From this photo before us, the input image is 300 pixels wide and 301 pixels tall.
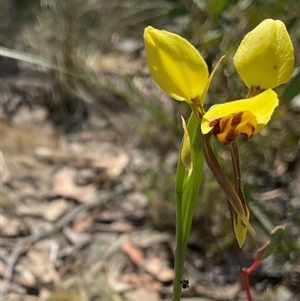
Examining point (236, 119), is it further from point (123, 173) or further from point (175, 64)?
point (123, 173)

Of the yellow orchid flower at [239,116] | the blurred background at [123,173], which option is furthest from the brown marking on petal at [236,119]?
the blurred background at [123,173]

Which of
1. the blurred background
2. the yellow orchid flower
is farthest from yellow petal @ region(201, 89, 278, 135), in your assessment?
the blurred background

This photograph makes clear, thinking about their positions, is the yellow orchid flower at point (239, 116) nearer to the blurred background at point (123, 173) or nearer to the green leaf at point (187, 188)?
the green leaf at point (187, 188)

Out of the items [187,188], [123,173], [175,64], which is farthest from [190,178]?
[123,173]

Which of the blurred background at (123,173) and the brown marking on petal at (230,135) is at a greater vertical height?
the blurred background at (123,173)

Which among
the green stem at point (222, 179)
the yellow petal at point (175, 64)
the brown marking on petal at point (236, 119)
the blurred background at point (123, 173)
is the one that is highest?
the blurred background at point (123, 173)

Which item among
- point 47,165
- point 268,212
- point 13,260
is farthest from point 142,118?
point 268,212
